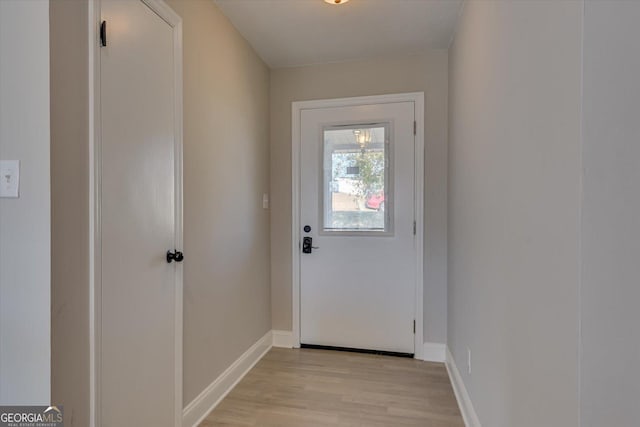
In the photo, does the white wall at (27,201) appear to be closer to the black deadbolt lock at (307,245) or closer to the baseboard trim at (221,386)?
the baseboard trim at (221,386)

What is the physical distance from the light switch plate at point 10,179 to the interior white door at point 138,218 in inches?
9.8

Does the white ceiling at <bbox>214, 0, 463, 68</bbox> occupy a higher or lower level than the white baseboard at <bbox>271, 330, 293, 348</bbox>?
higher

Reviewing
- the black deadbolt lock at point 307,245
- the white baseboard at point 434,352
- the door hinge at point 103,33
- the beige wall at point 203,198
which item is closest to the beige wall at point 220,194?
the beige wall at point 203,198

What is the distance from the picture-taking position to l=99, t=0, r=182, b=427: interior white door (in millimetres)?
1308

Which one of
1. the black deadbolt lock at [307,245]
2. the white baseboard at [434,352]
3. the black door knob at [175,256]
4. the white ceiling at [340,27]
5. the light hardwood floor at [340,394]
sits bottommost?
the light hardwood floor at [340,394]

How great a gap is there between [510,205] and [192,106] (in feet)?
5.61

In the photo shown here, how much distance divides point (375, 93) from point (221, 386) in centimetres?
257

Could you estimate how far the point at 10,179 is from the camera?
1082 millimetres

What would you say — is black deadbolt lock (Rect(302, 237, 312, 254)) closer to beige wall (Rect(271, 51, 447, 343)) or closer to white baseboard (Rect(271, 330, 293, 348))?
beige wall (Rect(271, 51, 447, 343))

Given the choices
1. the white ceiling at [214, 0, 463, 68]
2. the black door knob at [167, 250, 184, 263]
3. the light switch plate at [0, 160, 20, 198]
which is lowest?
the black door knob at [167, 250, 184, 263]

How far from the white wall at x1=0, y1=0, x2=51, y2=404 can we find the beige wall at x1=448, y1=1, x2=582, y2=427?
1.51 metres

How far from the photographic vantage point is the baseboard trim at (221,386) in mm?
1870

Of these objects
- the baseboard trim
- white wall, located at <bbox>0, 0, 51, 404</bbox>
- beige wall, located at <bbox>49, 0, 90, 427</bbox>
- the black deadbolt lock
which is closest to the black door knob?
beige wall, located at <bbox>49, 0, 90, 427</bbox>

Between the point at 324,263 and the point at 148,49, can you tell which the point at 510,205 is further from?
the point at 324,263
